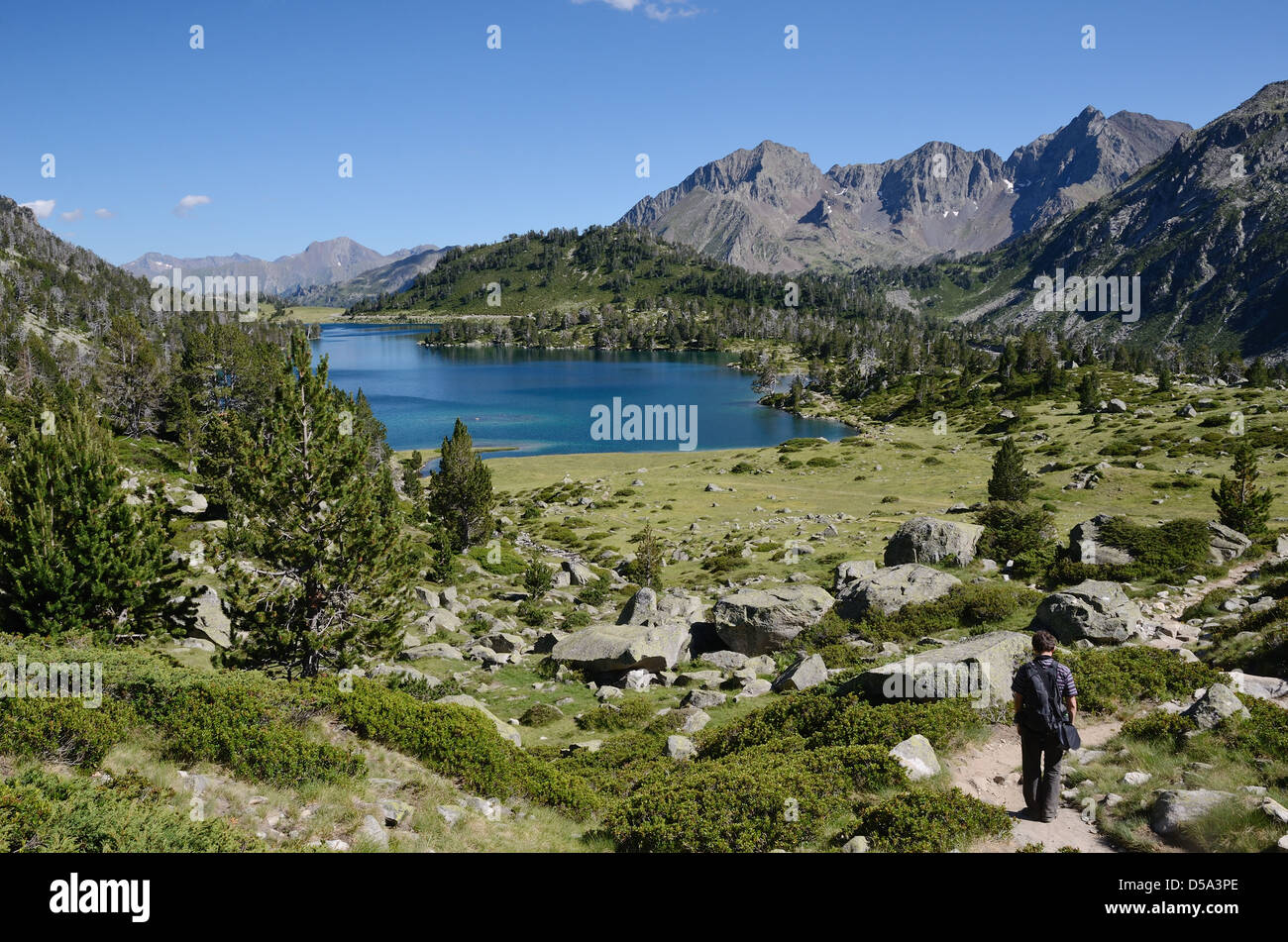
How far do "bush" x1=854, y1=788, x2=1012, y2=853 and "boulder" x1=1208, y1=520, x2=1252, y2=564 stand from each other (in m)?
23.9

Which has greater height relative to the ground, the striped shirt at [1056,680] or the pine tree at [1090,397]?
the pine tree at [1090,397]

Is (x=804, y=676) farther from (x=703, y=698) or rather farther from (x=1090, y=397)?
(x=1090, y=397)

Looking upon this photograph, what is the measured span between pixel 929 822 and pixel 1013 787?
10.1ft

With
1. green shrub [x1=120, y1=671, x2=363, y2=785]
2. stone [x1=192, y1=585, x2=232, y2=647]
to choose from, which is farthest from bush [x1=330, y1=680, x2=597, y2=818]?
stone [x1=192, y1=585, x2=232, y2=647]

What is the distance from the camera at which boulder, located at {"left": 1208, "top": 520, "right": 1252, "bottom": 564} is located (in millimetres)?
27125

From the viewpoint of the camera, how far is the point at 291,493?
66.8 feet

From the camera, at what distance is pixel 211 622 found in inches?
1068

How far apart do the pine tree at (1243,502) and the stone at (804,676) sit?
2236 cm

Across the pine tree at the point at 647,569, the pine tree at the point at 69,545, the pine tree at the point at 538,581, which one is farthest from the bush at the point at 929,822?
the pine tree at the point at 647,569

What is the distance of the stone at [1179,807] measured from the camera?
9289 mm

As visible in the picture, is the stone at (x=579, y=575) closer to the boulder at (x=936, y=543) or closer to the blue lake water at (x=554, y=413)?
the boulder at (x=936, y=543)

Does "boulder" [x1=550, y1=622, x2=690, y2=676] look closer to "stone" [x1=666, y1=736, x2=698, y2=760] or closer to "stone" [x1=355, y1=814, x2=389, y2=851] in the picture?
"stone" [x1=666, y1=736, x2=698, y2=760]

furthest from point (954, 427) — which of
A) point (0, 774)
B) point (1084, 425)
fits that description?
point (0, 774)

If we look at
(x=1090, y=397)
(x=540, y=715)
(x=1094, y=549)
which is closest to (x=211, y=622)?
(x=540, y=715)
